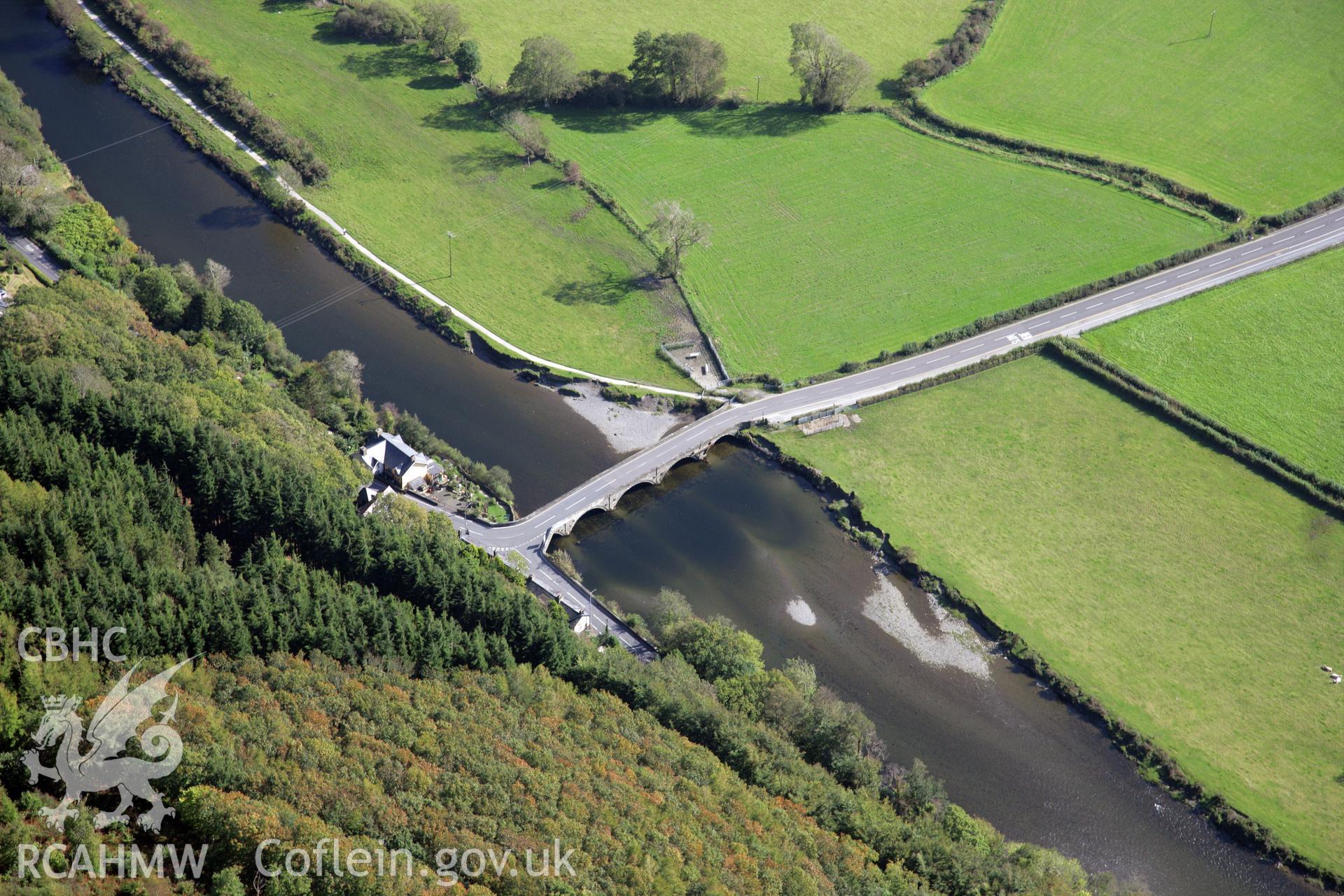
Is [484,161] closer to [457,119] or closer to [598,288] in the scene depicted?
[457,119]

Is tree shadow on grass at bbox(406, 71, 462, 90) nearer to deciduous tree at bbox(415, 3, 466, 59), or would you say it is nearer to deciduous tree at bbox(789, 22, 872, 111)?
deciduous tree at bbox(415, 3, 466, 59)

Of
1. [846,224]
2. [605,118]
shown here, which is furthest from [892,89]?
[605,118]

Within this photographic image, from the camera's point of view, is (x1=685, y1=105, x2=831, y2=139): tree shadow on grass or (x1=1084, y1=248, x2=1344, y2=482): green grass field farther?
(x1=685, y1=105, x2=831, y2=139): tree shadow on grass

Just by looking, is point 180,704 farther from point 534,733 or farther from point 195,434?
point 195,434

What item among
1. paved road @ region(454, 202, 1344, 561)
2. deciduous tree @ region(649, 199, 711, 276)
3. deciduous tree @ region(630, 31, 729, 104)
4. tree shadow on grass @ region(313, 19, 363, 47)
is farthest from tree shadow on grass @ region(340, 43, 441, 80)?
paved road @ region(454, 202, 1344, 561)

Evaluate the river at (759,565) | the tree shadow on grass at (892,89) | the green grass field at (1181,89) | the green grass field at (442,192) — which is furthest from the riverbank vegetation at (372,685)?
the green grass field at (1181,89)

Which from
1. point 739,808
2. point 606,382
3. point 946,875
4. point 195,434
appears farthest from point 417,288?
point 946,875
